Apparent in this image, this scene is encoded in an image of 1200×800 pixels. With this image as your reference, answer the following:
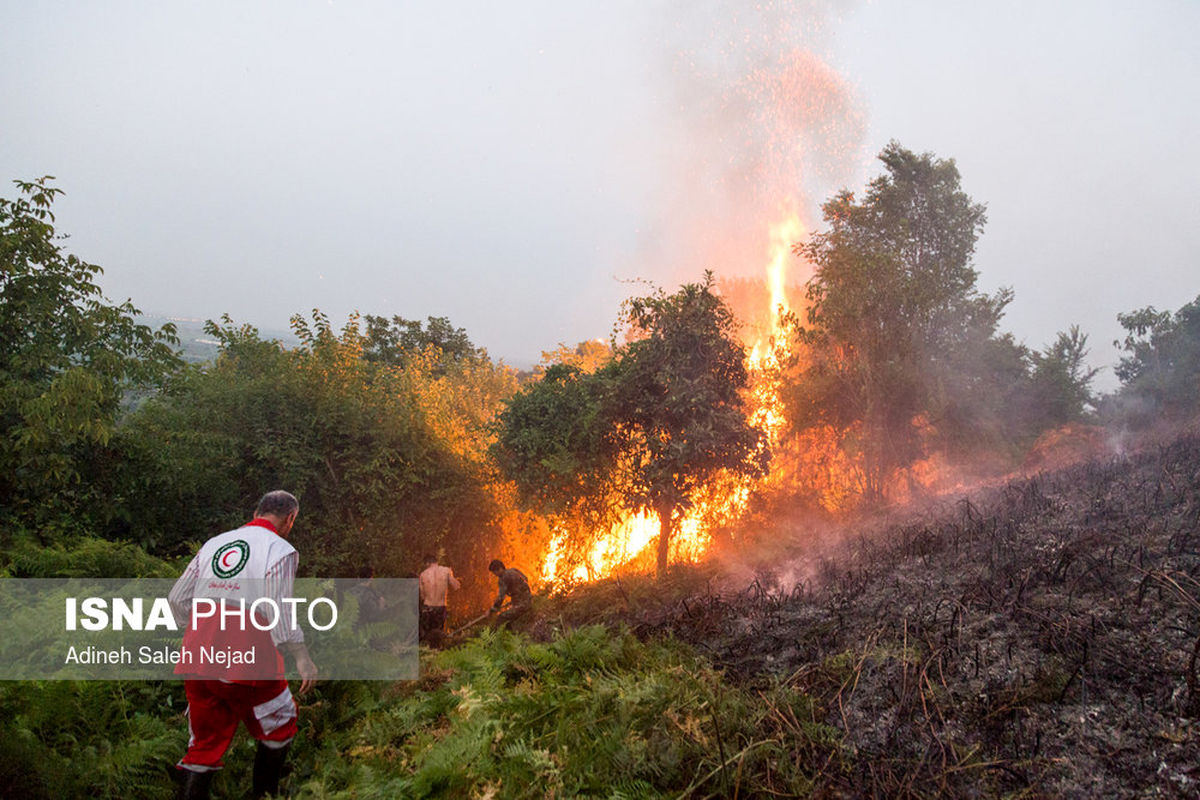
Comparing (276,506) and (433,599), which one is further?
(433,599)

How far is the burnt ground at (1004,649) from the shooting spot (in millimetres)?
3072

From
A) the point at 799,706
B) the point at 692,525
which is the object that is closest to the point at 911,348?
the point at 692,525

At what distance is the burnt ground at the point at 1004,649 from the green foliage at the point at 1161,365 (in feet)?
99.5

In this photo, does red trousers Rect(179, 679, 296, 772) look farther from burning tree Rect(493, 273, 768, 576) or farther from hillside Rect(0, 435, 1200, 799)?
burning tree Rect(493, 273, 768, 576)

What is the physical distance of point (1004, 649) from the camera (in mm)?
4297

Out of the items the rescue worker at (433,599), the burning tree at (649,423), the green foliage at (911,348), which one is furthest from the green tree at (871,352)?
the rescue worker at (433,599)

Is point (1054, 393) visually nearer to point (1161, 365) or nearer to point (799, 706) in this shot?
point (1161, 365)

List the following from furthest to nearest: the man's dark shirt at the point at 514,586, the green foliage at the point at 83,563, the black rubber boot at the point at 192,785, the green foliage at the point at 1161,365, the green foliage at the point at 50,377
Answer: the green foliage at the point at 1161,365 → the man's dark shirt at the point at 514,586 → the green foliage at the point at 50,377 → the green foliage at the point at 83,563 → the black rubber boot at the point at 192,785

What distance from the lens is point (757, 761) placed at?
11.0 feet

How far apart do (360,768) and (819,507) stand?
2045 centimetres

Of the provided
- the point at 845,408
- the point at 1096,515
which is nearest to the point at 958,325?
the point at 845,408

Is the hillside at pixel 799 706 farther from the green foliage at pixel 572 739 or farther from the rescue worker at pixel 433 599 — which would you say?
Result: the rescue worker at pixel 433 599

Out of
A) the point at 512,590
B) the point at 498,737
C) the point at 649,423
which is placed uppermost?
the point at 649,423

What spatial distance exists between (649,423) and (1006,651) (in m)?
7.59
